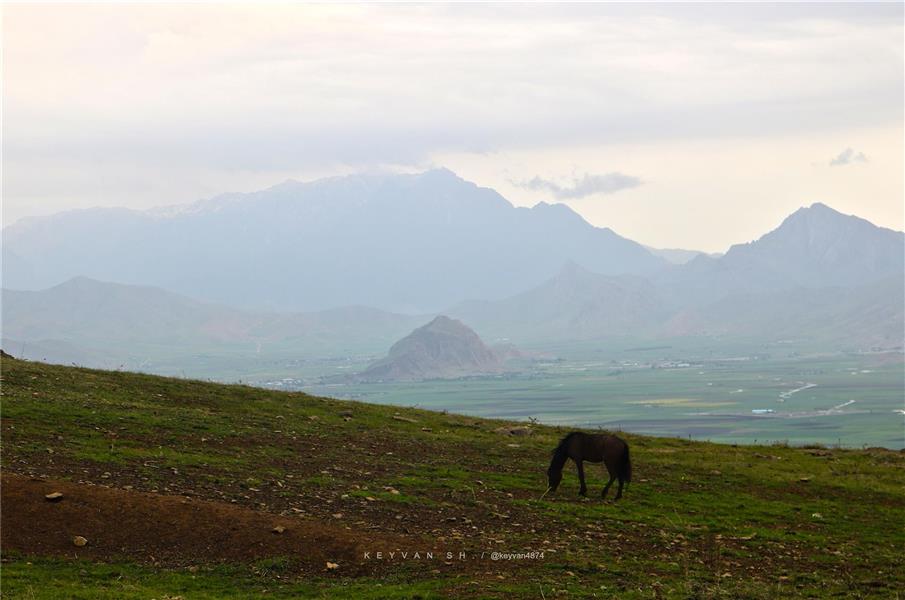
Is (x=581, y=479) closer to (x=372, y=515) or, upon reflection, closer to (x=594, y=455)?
(x=594, y=455)

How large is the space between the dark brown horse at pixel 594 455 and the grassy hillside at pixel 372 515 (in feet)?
2.59

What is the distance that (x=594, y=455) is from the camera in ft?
101

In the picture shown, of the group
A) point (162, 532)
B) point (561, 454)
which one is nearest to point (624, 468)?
point (561, 454)

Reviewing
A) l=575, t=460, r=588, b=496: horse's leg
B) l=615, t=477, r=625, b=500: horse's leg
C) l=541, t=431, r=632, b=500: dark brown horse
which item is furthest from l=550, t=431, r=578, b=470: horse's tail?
l=615, t=477, r=625, b=500: horse's leg

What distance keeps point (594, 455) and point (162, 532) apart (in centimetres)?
1358

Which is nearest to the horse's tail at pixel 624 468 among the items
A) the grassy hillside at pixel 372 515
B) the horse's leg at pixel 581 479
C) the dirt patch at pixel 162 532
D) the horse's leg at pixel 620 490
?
the horse's leg at pixel 620 490

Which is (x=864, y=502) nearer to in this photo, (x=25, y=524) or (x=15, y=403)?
(x=25, y=524)

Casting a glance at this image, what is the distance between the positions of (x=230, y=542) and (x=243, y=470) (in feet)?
22.0

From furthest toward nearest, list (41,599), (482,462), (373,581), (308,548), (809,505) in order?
1. (482,462)
2. (809,505)
3. (308,548)
4. (373,581)
5. (41,599)

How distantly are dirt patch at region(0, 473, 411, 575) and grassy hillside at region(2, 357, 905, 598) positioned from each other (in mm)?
52

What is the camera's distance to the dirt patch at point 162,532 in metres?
22.8

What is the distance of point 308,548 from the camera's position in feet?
76.6

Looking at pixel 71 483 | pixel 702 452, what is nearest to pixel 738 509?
pixel 702 452

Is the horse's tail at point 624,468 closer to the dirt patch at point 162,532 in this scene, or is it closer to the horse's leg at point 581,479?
the horse's leg at point 581,479
